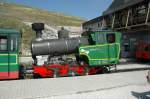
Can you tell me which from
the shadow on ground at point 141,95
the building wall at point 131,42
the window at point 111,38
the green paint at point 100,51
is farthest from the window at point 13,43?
the building wall at point 131,42

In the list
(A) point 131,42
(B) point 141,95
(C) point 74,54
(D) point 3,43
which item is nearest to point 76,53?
(C) point 74,54

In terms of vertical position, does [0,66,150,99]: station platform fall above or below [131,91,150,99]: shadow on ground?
above

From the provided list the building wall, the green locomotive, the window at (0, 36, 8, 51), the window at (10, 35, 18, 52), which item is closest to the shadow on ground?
the green locomotive

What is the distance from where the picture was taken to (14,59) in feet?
41.8

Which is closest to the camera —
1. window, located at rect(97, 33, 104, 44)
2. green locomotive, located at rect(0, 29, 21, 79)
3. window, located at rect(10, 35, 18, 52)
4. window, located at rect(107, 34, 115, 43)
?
green locomotive, located at rect(0, 29, 21, 79)

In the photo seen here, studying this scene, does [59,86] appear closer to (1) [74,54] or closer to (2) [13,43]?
(2) [13,43]

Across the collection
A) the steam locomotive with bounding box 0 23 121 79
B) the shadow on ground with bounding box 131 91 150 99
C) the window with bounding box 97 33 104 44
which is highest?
the window with bounding box 97 33 104 44

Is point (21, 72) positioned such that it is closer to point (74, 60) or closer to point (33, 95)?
point (74, 60)

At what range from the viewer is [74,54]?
15773 mm

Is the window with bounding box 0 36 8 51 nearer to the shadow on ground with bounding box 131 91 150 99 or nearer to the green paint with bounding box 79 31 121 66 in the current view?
the green paint with bounding box 79 31 121 66

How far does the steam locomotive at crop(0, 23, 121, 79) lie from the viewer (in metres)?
14.3

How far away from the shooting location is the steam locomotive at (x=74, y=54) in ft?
47.0

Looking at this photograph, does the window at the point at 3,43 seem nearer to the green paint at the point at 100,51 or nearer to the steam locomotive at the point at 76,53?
the steam locomotive at the point at 76,53

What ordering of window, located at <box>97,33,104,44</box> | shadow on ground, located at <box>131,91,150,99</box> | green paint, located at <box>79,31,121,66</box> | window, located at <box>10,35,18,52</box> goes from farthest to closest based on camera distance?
window, located at <box>97,33,104,44</box> → green paint, located at <box>79,31,121,66</box> → window, located at <box>10,35,18,52</box> → shadow on ground, located at <box>131,91,150,99</box>
